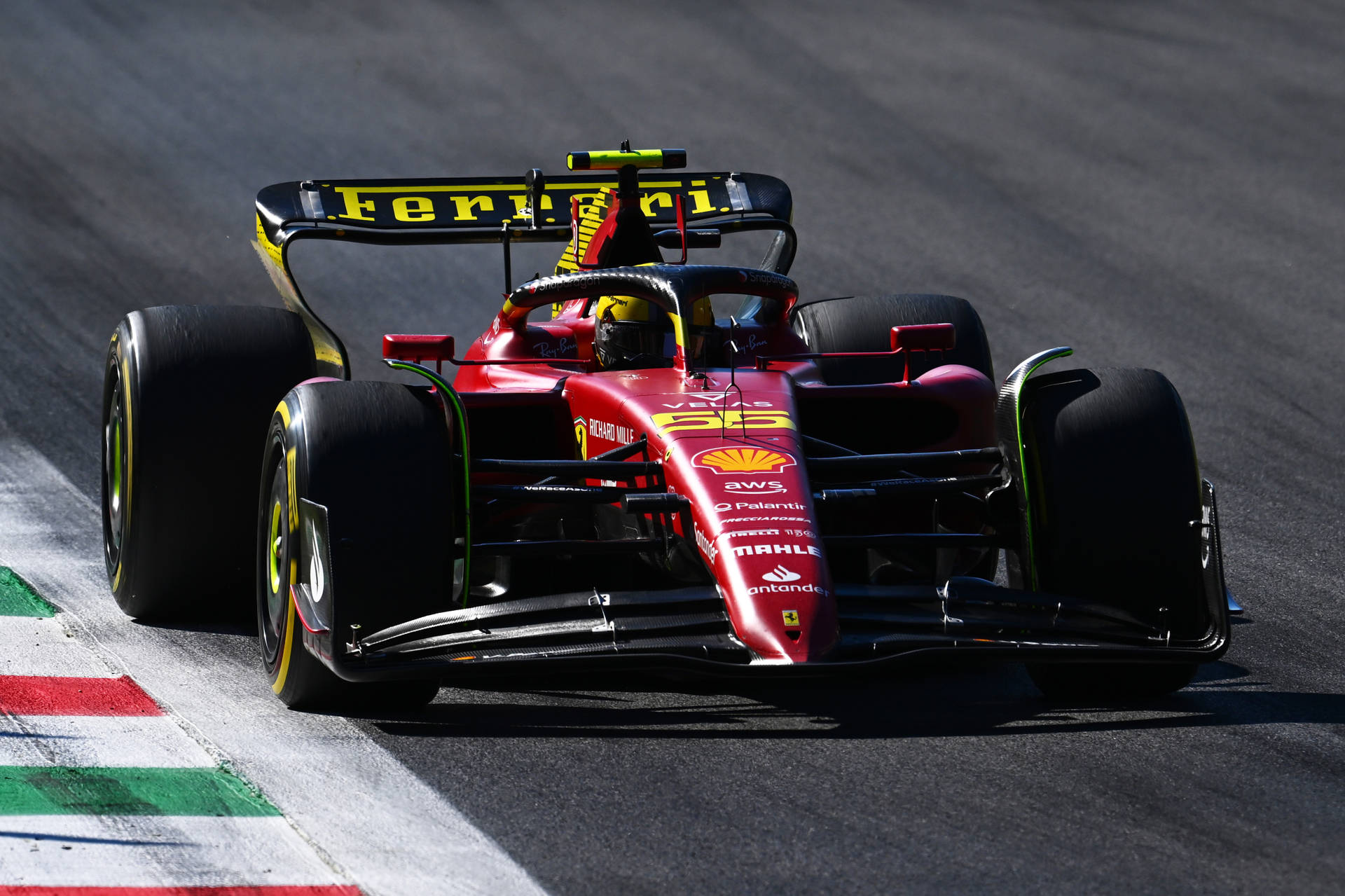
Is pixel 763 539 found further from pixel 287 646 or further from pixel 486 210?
pixel 486 210

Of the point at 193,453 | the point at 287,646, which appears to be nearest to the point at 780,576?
the point at 287,646

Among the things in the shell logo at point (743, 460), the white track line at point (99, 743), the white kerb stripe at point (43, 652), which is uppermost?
the shell logo at point (743, 460)

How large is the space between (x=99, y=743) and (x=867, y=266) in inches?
426

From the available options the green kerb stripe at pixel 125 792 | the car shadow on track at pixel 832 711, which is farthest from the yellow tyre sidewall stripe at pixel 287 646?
the green kerb stripe at pixel 125 792

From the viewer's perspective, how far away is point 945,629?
5.56 m

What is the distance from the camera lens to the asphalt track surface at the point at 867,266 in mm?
4918

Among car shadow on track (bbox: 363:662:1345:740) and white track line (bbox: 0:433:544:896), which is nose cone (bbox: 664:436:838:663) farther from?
white track line (bbox: 0:433:544:896)

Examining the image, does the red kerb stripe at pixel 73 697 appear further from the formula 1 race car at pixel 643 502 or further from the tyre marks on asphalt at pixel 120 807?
the formula 1 race car at pixel 643 502

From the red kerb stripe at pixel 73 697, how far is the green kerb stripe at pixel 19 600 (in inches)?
40.8

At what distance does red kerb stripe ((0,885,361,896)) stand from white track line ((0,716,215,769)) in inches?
37.6

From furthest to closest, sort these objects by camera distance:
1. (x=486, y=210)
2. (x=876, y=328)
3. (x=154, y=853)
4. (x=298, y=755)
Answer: (x=486, y=210) → (x=876, y=328) → (x=298, y=755) → (x=154, y=853)

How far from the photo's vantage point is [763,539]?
5.68m

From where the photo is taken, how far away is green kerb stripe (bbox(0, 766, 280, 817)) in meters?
4.89

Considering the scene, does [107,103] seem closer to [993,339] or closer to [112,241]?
[112,241]
